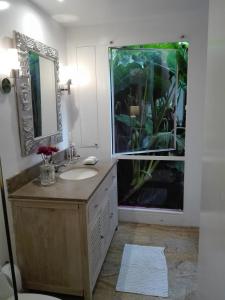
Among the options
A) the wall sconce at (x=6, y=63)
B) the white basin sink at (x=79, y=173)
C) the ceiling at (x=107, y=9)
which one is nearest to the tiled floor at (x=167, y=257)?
the white basin sink at (x=79, y=173)

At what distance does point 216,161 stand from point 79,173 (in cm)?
165

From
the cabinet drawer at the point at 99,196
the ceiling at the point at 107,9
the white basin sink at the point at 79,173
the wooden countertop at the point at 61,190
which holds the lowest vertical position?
the cabinet drawer at the point at 99,196

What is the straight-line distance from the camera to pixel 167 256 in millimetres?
2439

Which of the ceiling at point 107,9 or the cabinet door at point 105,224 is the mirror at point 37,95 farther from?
the cabinet door at point 105,224


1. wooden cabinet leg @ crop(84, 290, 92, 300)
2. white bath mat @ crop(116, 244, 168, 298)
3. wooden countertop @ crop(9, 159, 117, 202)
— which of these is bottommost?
white bath mat @ crop(116, 244, 168, 298)

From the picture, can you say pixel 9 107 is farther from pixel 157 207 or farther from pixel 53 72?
pixel 157 207

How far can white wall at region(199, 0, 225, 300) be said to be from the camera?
93 cm

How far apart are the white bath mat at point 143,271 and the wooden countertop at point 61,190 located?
2.85 ft

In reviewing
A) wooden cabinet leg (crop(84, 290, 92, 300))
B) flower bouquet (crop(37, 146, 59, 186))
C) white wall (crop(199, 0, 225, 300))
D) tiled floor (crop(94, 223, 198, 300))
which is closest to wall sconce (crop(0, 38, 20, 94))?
flower bouquet (crop(37, 146, 59, 186))

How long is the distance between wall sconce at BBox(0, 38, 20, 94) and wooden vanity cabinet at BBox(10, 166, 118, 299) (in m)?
0.81

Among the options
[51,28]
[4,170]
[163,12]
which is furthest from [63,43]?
[4,170]

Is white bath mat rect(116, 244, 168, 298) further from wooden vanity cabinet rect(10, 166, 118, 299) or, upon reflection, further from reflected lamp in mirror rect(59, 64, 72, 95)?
reflected lamp in mirror rect(59, 64, 72, 95)

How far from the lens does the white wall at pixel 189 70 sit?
2555mm

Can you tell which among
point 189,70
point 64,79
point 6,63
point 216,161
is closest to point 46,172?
point 6,63
